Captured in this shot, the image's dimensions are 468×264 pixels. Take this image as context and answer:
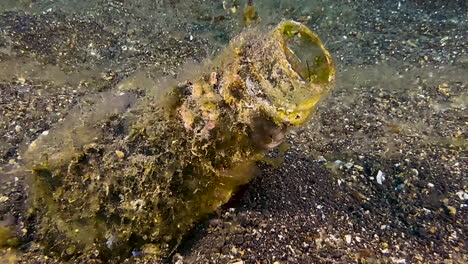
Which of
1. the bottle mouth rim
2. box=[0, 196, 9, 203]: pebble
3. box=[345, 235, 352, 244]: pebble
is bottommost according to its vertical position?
box=[345, 235, 352, 244]: pebble

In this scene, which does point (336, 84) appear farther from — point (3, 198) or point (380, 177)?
point (3, 198)

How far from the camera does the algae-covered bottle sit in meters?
2.27

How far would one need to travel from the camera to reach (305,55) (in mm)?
2246

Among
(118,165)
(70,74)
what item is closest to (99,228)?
(118,165)

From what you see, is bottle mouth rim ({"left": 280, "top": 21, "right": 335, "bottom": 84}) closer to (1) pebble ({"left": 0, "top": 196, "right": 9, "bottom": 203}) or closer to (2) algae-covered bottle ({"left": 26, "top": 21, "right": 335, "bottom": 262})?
(2) algae-covered bottle ({"left": 26, "top": 21, "right": 335, "bottom": 262})

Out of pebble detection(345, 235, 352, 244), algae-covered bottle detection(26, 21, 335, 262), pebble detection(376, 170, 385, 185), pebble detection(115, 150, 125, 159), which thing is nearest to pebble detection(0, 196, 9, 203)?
algae-covered bottle detection(26, 21, 335, 262)

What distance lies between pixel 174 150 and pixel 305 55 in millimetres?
1145

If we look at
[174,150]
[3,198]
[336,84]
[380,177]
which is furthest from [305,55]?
[336,84]

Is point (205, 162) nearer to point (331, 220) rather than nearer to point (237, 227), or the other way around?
point (237, 227)


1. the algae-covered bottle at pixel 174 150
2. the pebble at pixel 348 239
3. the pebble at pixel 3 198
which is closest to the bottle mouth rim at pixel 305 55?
the algae-covered bottle at pixel 174 150

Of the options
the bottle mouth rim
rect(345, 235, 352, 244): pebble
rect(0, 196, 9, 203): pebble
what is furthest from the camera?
rect(0, 196, 9, 203): pebble

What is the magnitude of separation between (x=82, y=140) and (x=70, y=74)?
125 inches

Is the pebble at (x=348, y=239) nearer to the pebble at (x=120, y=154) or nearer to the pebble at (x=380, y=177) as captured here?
the pebble at (x=380, y=177)

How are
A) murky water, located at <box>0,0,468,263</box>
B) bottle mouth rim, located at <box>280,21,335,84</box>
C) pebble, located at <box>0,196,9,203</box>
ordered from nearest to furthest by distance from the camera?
1. bottle mouth rim, located at <box>280,21,335,84</box>
2. murky water, located at <box>0,0,468,263</box>
3. pebble, located at <box>0,196,9,203</box>
